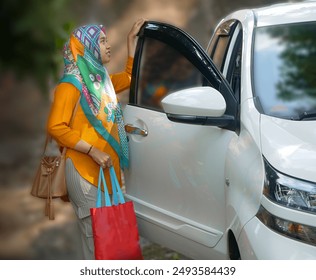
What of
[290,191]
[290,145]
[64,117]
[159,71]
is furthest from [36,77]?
[290,191]

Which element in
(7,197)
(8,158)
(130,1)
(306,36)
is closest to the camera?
(306,36)

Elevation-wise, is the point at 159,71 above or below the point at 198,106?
below

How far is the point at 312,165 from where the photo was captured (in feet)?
12.3

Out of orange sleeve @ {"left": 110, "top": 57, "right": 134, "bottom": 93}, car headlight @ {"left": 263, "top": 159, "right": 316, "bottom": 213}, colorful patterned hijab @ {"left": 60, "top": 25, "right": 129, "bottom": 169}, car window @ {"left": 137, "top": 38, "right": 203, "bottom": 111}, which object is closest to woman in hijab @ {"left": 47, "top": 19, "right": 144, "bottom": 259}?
colorful patterned hijab @ {"left": 60, "top": 25, "right": 129, "bottom": 169}

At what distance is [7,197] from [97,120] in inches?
160

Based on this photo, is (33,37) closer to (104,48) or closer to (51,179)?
(104,48)

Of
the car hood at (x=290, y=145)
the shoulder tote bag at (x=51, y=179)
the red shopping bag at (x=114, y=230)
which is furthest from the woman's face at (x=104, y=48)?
the car hood at (x=290, y=145)

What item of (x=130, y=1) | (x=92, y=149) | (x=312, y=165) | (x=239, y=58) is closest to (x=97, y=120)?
(x=92, y=149)

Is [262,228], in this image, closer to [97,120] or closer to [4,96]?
[97,120]

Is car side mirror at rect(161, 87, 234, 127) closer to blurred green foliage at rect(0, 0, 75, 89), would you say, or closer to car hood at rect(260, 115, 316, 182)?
car hood at rect(260, 115, 316, 182)

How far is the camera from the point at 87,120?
4988mm

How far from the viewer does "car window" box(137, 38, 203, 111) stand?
17.1ft

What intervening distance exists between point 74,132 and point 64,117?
0.33 ft

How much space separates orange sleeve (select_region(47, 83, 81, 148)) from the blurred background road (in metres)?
2.23
